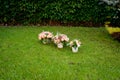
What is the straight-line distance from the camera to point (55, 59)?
27.2ft

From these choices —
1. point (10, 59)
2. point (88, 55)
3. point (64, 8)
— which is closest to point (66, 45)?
point (88, 55)

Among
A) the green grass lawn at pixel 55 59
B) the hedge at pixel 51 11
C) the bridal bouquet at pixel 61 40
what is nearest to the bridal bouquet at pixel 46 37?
the green grass lawn at pixel 55 59

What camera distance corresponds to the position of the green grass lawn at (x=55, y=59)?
722cm

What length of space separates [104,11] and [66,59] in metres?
5.57

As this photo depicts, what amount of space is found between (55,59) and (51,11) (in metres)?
5.10

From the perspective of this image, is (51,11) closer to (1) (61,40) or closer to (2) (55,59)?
(1) (61,40)

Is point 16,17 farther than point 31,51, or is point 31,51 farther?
point 16,17

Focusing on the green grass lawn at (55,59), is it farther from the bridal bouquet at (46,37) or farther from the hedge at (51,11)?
the hedge at (51,11)

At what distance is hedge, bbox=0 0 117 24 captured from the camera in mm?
12914

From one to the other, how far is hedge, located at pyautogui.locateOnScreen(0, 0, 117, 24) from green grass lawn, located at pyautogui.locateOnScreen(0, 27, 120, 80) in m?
1.78

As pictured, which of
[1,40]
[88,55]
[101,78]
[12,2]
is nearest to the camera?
[101,78]

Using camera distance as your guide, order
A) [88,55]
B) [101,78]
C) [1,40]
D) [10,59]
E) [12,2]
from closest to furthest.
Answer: [101,78] → [10,59] → [88,55] → [1,40] → [12,2]

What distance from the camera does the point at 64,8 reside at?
13.2m

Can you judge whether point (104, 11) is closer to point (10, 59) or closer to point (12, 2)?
point (12, 2)
